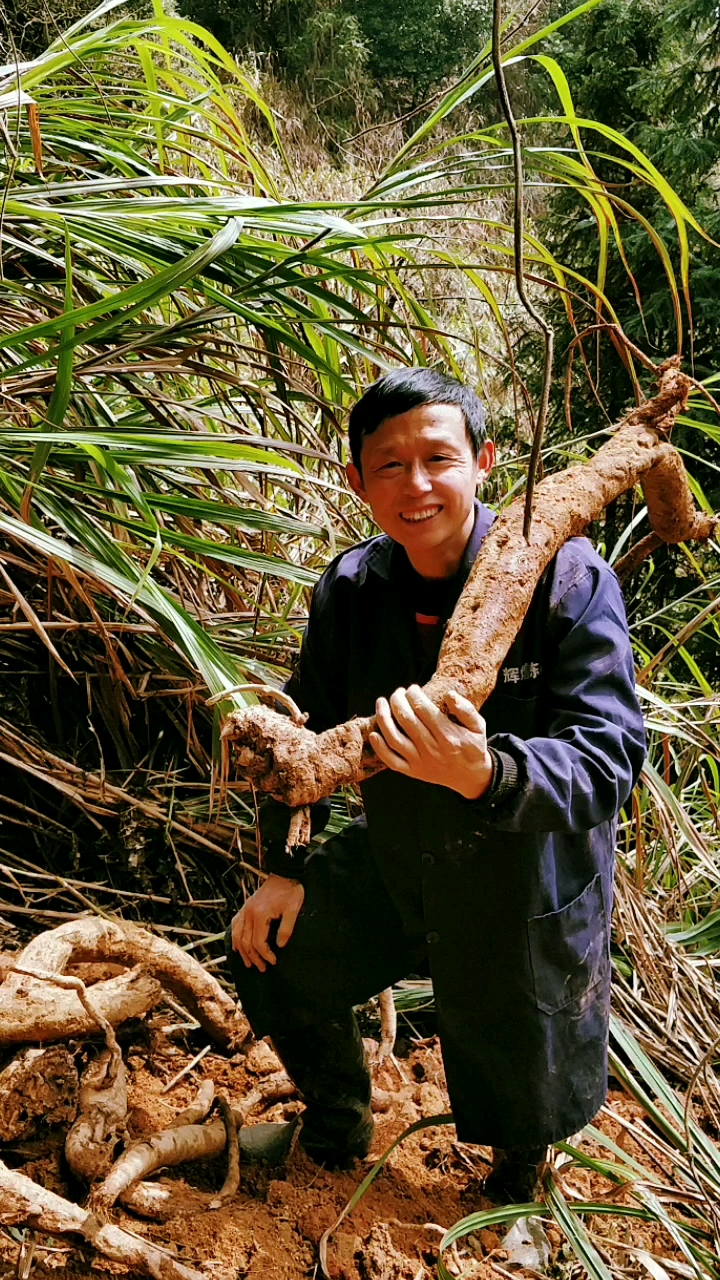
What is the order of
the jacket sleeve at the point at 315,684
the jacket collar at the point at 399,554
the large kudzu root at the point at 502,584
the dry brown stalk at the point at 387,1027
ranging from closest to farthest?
the large kudzu root at the point at 502,584 < the jacket collar at the point at 399,554 < the jacket sleeve at the point at 315,684 < the dry brown stalk at the point at 387,1027

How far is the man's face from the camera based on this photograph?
3.25 ft

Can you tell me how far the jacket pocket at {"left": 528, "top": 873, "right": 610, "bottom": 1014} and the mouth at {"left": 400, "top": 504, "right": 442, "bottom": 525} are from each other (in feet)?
1.32

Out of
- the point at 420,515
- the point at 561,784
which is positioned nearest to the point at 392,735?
the point at 561,784

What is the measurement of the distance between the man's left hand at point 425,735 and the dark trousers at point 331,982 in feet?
1.43

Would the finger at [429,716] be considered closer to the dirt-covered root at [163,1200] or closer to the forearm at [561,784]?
the forearm at [561,784]

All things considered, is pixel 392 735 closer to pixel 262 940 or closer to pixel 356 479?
pixel 356 479

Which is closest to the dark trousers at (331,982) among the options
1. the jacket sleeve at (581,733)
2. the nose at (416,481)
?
the jacket sleeve at (581,733)

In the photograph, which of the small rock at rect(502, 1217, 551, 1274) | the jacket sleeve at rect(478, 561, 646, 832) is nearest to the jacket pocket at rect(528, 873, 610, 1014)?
the jacket sleeve at rect(478, 561, 646, 832)

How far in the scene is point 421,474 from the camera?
99 cm

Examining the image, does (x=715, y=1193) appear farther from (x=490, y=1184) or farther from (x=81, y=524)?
(x=81, y=524)

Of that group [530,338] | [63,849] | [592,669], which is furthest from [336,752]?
[530,338]

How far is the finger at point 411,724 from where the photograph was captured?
739 millimetres

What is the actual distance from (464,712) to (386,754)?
0.21 ft

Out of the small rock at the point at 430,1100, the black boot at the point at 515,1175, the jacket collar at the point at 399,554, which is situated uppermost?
the jacket collar at the point at 399,554
